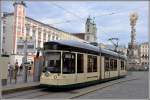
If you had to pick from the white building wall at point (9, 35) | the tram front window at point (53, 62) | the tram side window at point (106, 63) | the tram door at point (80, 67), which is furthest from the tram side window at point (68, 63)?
the white building wall at point (9, 35)

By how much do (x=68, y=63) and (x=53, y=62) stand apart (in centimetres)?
80

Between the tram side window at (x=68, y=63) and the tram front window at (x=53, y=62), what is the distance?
32 centimetres

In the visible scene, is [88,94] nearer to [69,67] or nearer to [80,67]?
[69,67]

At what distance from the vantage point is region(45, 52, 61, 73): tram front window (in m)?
18.7

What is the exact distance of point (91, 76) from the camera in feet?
73.7

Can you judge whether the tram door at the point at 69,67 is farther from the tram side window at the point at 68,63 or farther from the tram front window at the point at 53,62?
the tram front window at the point at 53,62

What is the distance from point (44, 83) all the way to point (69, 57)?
6.24 feet

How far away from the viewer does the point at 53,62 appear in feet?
61.9

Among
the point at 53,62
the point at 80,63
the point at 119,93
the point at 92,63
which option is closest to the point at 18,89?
the point at 53,62

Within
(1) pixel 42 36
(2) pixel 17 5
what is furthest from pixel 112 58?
(1) pixel 42 36

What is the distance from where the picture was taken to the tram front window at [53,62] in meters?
18.7

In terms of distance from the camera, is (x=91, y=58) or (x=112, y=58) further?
(x=112, y=58)

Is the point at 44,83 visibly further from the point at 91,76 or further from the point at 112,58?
the point at 112,58

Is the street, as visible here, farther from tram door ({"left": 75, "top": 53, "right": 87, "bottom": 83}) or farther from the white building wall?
the white building wall
